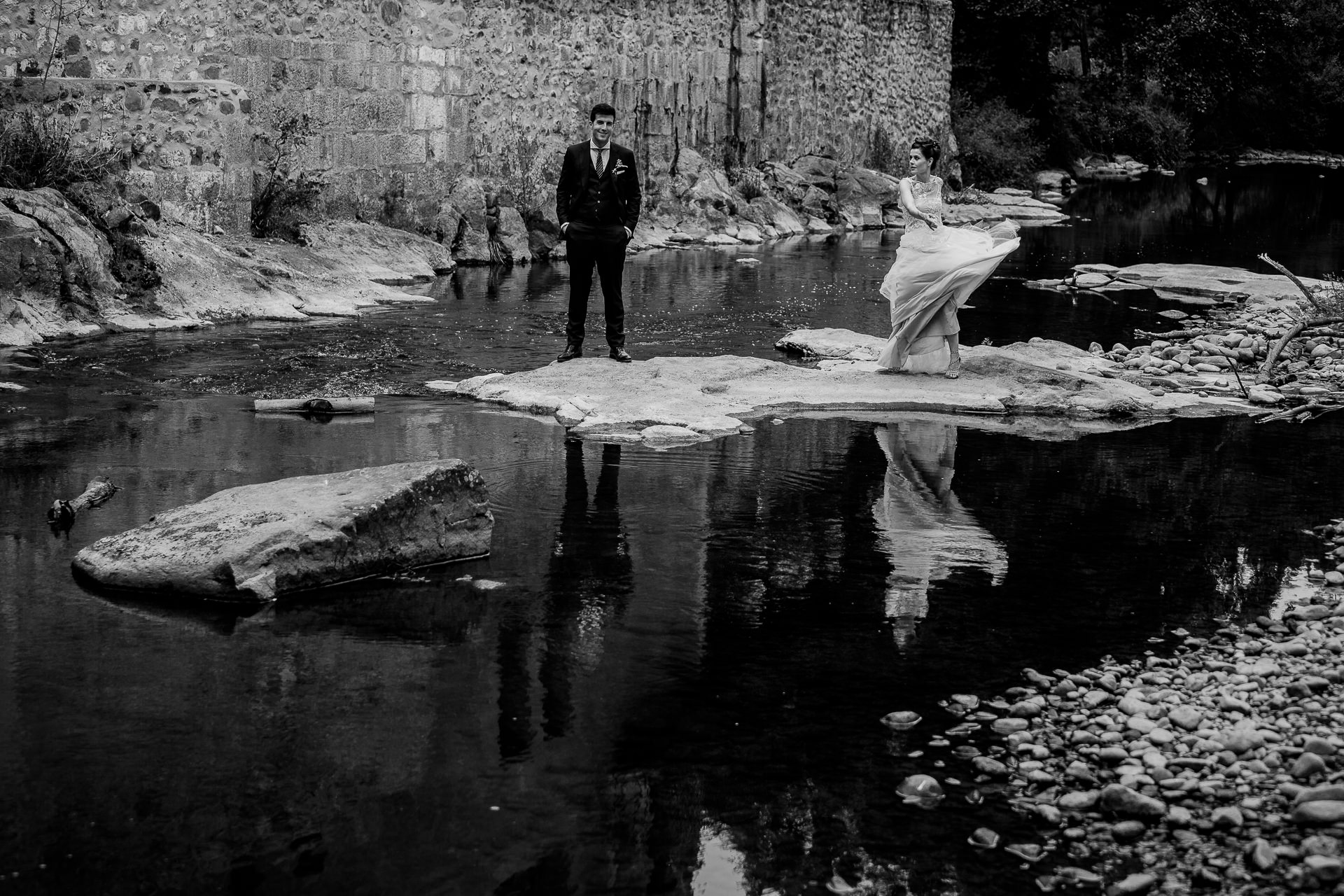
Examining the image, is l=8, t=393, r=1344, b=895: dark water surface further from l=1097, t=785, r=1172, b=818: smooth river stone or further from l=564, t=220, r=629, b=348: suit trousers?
l=564, t=220, r=629, b=348: suit trousers

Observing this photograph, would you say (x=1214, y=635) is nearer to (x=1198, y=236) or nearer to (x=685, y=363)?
(x=685, y=363)

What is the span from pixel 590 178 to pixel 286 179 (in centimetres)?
694

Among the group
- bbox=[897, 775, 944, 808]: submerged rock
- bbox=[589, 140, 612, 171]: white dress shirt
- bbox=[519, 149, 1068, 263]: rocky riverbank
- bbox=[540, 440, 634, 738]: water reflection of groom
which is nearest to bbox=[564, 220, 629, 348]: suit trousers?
bbox=[589, 140, 612, 171]: white dress shirt

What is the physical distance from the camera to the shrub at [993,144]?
36250 mm

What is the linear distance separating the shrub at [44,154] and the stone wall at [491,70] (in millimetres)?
922

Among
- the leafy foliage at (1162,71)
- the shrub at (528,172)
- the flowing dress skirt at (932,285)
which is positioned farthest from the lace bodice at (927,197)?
the leafy foliage at (1162,71)

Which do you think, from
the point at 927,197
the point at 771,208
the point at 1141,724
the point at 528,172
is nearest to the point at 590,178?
the point at 927,197

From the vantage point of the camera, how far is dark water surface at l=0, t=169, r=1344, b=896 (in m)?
4.39

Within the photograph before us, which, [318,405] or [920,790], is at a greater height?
[318,405]

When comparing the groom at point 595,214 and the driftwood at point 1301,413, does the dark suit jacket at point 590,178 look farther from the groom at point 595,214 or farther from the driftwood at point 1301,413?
the driftwood at point 1301,413

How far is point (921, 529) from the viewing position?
7.64 meters

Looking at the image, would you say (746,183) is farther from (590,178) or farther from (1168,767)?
(1168,767)

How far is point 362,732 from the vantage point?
5066mm

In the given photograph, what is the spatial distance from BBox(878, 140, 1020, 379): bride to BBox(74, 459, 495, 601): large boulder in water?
487 centimetres
